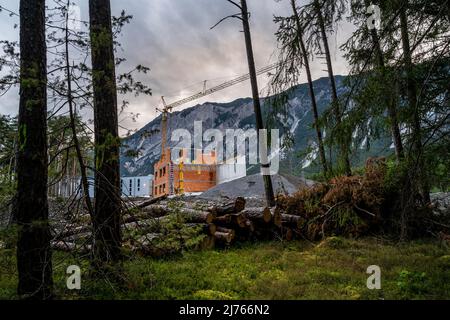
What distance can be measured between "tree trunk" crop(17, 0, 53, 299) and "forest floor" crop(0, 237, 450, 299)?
32cm

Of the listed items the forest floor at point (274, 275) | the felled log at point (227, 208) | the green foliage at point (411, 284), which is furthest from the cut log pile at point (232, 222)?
the green foliage at point (411, 284)

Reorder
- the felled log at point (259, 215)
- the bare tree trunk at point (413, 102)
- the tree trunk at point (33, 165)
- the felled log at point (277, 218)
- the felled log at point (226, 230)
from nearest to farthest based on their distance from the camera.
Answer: the tree trunk at point (33, 165) → the bare tree trunk at point (413, 102) → the felled log at point (226, 230) → the felled log at point (259, 215) → the felled log at point (277, 218)

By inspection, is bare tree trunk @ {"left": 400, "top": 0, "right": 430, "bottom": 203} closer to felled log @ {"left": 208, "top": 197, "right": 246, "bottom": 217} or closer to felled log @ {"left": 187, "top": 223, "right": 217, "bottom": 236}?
felled log @ {"left": 208, "top": 197, "right": 246, "bottom": 217}

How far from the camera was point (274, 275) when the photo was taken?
20.3ft

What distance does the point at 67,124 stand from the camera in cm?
482

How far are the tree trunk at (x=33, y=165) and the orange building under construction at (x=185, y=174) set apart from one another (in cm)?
4638

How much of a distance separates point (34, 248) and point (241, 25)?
36.1 feet

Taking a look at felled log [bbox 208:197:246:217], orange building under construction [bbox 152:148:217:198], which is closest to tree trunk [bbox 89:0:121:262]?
felled log [bbox 208:197:246:217]

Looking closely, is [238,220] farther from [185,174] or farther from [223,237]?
[185,174]

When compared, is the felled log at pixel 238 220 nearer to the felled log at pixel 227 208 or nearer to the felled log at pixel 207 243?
the felled log at pixel 227 208

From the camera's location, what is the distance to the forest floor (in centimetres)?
494

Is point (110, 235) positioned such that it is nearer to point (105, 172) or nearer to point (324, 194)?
point (105, 172)

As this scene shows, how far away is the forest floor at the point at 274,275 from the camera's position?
194 inches
